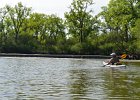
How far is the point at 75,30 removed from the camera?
98625 mm

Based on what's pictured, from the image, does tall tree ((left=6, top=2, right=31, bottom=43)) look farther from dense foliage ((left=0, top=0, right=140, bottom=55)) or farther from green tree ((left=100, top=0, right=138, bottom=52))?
green tree ((left=100, top=0, right=138, bottom=52))

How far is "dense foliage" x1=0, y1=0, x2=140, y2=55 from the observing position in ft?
285

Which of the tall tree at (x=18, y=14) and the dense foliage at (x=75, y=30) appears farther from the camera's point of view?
Answer: the tall tree at (x=18, y=14)

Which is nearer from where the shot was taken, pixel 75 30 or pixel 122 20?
pixel 122 20

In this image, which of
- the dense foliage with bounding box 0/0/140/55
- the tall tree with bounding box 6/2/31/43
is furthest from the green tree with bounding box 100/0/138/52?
the tall tree with bounding box 6/2/31/43

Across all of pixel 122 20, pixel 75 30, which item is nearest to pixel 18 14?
pixel 75 30

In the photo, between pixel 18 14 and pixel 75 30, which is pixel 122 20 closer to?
pixel 75 30

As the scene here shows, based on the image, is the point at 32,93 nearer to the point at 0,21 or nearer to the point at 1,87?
the point at 1,87

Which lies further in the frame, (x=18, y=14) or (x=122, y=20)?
(x=18, y=14)

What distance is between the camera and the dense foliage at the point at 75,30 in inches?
3423

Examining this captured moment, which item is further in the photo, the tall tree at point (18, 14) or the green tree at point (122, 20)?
the tall tree at point (18, 14)

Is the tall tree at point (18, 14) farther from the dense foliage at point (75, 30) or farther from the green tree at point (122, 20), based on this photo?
the green tree at point (122, 20)

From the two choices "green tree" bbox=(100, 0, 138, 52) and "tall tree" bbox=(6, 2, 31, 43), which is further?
"tall tree" bbox=(6, 2, 31, 43)

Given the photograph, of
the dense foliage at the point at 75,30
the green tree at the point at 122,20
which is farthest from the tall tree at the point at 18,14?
the green tree at the point at 122,20
